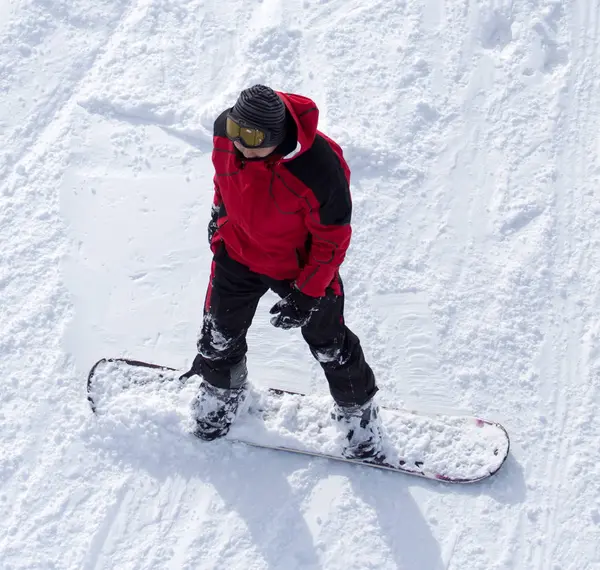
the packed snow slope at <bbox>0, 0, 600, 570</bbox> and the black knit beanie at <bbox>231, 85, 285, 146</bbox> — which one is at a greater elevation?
the black knit beanie at <bbox>231, 85, 285, 146</bbox>

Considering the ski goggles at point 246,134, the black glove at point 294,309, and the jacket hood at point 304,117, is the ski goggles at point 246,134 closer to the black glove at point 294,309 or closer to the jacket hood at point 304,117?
the jacket hood at point 304,117

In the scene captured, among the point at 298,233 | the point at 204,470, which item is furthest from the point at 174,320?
the point at 298,233

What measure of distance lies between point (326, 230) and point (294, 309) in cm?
45

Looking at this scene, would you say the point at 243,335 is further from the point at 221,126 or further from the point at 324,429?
the point at 221,126

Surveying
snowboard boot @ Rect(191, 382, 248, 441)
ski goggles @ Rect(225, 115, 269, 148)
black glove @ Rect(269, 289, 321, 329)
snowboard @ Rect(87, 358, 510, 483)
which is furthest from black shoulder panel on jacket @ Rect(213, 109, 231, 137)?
snowboard @ Rect(87, 358, 510, 483)

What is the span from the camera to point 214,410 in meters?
3.71

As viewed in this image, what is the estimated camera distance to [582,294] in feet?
13.5

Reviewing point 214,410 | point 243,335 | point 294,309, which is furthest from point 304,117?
point 214,410

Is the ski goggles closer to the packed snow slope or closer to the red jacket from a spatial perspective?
the red jacket

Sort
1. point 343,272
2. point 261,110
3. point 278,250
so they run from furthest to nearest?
point 343,272
point 278,250
point 261,110

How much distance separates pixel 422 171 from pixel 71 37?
2.82 m

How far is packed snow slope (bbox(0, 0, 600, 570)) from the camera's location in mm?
3594

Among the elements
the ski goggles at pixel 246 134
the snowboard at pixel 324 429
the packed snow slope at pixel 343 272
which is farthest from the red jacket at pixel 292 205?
the packed snow slope at pixel 343 272

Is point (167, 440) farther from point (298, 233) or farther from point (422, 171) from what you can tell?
point (422, 171)
